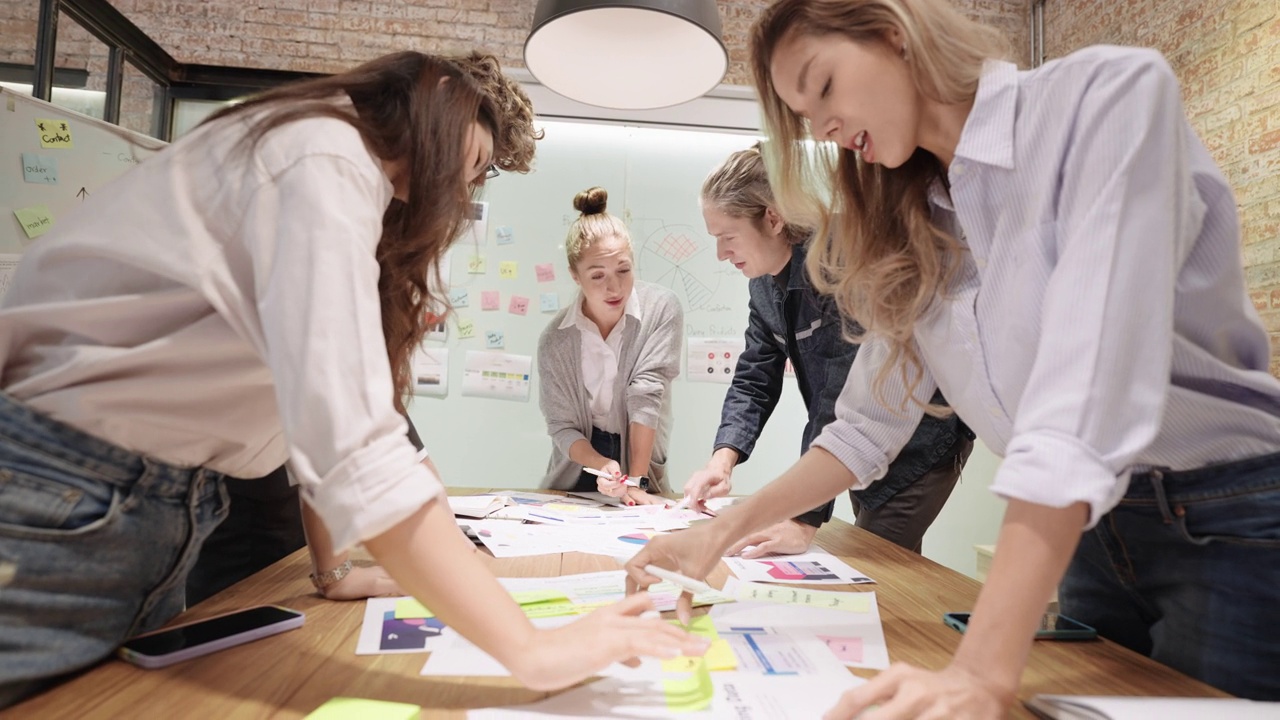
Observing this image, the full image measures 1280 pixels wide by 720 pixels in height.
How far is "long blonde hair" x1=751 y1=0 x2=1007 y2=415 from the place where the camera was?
0.91 m

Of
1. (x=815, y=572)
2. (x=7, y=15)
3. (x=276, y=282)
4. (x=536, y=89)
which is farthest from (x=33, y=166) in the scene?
(x=815, y=572)

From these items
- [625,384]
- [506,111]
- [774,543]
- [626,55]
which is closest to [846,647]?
[774,543]

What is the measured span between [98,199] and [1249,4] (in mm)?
3755

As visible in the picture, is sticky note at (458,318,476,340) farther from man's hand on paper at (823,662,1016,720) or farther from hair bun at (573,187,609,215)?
man's hand on paper at (823,662,1016,720)

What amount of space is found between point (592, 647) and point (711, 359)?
11.0ft

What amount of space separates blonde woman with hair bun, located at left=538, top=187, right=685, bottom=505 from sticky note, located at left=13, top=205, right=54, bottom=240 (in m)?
1.76

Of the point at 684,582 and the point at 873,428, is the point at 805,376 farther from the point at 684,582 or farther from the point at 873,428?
the point at 684,582

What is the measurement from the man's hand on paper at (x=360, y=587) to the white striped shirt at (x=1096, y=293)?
2.69 ft

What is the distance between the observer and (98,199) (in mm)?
771

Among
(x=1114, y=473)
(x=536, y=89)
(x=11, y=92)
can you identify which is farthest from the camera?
(x=536, y=89)

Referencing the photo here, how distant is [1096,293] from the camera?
0.63 meters

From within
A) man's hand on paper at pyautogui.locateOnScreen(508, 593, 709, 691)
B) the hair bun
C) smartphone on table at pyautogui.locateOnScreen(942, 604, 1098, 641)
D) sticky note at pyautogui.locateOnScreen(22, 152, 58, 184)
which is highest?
the hair bun

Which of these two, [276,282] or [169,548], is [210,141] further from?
[169,548]

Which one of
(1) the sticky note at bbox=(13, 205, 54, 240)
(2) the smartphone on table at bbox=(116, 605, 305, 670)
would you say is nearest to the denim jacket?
(2) the smartphone on table at bbox=(116, 605, 305, 670)
